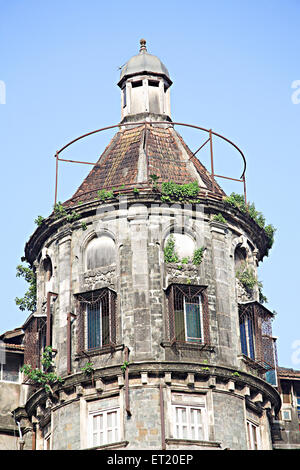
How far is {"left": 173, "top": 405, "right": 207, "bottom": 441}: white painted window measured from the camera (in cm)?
4484

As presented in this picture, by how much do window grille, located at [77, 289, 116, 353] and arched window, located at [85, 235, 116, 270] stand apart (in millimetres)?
1622

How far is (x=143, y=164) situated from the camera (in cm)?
5159

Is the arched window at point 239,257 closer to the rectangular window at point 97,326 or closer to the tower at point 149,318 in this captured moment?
the tower at point 149,318

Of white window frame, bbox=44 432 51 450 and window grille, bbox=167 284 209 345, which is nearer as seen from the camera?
window grille, bbox=167 284 209 345

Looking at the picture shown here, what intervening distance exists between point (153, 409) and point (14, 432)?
8.67 meters

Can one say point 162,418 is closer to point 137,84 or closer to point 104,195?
point 104,195

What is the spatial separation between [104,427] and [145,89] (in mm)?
18798

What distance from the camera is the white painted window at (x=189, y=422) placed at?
44844 mm

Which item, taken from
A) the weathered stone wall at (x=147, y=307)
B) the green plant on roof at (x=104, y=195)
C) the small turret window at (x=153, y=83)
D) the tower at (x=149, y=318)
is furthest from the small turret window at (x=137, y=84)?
the weathered stone wall at (x=147, y=307)

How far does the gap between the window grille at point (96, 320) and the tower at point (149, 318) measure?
5 centimetres

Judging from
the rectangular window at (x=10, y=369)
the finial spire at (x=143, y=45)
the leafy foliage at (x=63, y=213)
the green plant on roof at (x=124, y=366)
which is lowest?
the green plant on roof at (x=124, y=366)

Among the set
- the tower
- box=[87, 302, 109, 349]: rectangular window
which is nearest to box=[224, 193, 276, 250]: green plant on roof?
the tower

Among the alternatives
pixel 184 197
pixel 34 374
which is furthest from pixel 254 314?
pixel 34 374

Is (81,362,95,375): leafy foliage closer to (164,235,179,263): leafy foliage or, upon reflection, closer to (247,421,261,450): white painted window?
(164,235,179,263): leafy foliage
